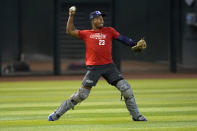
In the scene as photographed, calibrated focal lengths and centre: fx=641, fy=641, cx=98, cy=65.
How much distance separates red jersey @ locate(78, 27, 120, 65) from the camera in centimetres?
1080

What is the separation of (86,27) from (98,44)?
14.4m

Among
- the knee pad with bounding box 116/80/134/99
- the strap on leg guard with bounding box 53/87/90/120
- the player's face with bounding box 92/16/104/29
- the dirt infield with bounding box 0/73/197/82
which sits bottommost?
the dirt infield with bounding box 0/73/197/82

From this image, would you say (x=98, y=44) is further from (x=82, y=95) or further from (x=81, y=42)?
(x=81, y=42)

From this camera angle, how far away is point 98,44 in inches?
425

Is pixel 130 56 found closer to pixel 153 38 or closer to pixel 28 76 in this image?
pixel 153 38

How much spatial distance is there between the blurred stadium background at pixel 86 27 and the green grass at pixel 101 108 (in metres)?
5.15

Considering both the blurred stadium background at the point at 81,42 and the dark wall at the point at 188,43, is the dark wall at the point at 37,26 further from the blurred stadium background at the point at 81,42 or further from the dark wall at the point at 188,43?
the dark wall at the point at 188,43

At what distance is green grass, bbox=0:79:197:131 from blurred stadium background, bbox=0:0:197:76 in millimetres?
5153

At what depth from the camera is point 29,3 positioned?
81.9ft

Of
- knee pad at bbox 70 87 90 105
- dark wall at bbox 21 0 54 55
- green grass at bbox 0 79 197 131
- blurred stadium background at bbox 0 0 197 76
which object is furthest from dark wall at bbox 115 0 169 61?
knee pad at bbox 70 87 90 105

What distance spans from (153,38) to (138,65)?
4.18ft

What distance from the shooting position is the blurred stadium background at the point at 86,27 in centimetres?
2508

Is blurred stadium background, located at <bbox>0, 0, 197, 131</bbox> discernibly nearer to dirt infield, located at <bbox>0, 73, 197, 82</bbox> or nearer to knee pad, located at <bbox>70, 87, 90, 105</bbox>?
dirt infield, located at <bbox>0, 73, 197, 82</bbox>

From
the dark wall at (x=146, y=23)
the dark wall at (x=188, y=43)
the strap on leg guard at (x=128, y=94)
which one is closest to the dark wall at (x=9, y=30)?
the dark wall at (x=146, y=23)
